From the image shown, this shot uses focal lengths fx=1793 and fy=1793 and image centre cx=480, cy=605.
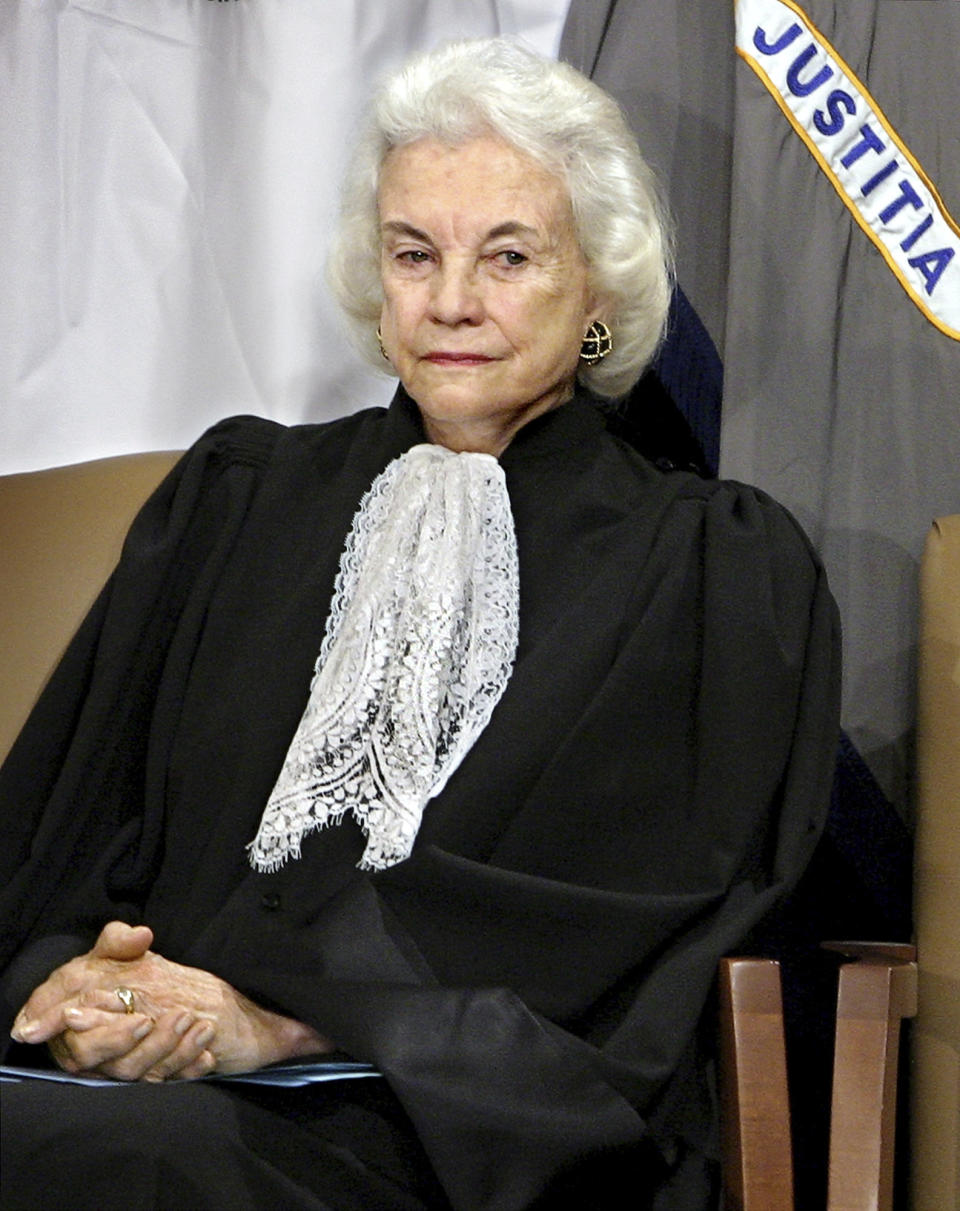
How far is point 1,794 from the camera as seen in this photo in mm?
2020

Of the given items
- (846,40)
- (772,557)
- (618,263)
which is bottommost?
(772,557)

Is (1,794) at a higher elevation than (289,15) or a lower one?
lower

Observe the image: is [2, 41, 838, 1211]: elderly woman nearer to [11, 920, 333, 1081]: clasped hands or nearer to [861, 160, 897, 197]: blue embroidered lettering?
[11, 920, 333, 1081]: clasped hands

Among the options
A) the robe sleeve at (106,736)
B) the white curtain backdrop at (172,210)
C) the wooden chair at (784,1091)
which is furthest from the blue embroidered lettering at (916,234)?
the wooden chair at (784,1091)

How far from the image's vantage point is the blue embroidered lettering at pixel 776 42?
91.0 inches

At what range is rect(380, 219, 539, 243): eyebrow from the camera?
→ 210cm

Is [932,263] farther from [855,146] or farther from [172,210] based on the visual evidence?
[172,210]

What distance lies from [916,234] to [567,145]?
0.48m

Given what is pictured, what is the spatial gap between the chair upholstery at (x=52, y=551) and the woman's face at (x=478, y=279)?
0.41 meters

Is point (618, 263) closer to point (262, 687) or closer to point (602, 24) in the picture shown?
point (602, 24)

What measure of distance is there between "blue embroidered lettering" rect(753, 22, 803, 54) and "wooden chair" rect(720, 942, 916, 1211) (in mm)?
1222

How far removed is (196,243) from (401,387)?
62 centimetres

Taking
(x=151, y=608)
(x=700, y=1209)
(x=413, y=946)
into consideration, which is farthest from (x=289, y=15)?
(x=700, y=1209)

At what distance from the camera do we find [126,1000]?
67.5 inches
